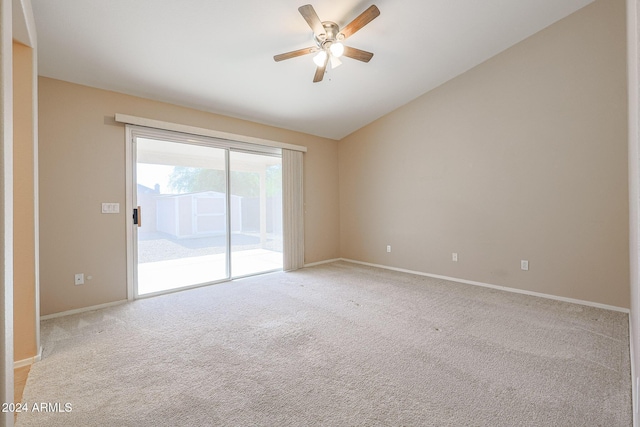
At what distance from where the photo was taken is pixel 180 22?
2615mm

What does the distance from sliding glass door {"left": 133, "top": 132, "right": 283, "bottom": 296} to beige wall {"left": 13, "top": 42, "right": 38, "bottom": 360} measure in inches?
57.0

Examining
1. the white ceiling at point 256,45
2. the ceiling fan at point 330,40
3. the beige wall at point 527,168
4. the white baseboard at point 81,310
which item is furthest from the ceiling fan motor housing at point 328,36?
the white baseboard at point 81,310

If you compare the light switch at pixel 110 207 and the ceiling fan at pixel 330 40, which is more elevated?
the ceiling fan at pixel 330 40

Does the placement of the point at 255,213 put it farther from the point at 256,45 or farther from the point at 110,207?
the point at 256,45

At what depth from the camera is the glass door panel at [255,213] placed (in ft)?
15.3

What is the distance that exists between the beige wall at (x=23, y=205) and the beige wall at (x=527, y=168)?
4649 millimetres

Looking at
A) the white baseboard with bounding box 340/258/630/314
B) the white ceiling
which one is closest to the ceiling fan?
the white ceiling

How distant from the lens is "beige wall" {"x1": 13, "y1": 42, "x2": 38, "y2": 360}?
2078 mm

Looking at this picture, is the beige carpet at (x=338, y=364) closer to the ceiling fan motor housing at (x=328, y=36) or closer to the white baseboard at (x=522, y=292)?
the white baseboard at (x=522, y=292)

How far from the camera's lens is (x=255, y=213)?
197 inches

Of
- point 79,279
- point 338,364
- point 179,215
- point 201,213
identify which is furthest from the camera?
point 201,213

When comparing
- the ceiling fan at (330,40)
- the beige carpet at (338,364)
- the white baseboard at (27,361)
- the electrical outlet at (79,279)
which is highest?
the ceiling fan at (330,40)

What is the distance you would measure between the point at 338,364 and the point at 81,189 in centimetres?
341

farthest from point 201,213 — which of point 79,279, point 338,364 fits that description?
point 338,364
